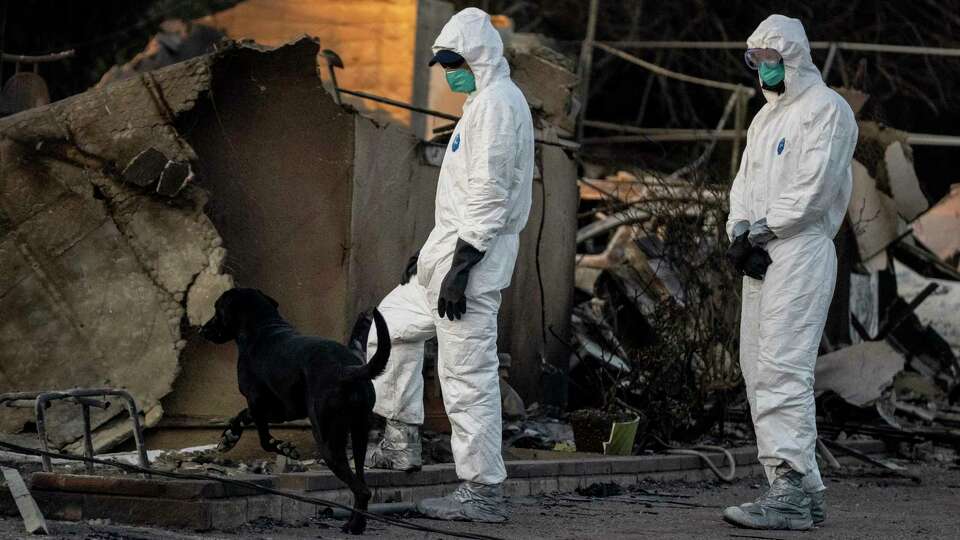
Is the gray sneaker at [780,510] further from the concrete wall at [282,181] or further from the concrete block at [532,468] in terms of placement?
the concrete wall at [282,181]

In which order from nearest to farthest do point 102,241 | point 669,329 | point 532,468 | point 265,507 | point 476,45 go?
point 265,507 < point 476,45 < point 532,468 < point 102,241 < point 669,329

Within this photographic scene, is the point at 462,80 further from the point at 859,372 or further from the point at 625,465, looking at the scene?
the point at 859,372

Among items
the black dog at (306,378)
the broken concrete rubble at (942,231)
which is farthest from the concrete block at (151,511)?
the broken concrete rubble at (942,231)

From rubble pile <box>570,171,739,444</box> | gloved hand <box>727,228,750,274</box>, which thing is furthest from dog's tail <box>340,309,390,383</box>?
rubble pile <box>570,171,739,444</box>

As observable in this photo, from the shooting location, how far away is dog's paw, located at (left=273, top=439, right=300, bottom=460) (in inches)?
275

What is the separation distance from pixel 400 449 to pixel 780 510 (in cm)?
178

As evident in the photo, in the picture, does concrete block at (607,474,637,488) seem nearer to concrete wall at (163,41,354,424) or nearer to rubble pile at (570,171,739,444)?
rubble pile at (570,171,739,444)

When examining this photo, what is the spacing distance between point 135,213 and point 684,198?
4.10m

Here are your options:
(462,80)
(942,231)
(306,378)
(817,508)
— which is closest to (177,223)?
(462,80)

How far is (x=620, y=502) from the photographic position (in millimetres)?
8000

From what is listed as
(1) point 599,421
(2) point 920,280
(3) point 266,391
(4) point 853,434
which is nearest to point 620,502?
(1) point 599,421

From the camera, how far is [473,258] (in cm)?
665

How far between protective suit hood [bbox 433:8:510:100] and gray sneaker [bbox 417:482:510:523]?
180cm

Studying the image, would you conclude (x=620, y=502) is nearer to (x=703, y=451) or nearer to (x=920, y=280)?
(x=703, y=451)
